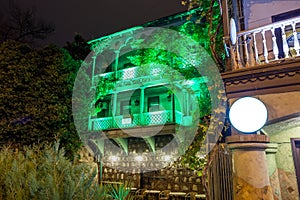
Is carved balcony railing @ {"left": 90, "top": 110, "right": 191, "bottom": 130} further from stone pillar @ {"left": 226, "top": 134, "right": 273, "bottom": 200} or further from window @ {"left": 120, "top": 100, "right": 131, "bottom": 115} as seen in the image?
stone pillar @ {"left": 226, "top": 134, "right": 273, "bottom": 200}

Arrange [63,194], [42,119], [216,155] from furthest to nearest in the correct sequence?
1. [42,119]
2. [216,155]
3. [63,194]

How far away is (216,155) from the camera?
474 centimetres

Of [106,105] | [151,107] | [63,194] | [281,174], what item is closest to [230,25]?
[281,174]

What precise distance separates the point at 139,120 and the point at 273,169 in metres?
8.73

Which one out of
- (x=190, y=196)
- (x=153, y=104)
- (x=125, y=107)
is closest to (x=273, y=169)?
(x=190, y=196)

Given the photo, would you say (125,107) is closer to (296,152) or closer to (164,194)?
(164,194)

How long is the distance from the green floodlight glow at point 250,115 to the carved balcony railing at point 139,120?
8.21m

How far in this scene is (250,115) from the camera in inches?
144

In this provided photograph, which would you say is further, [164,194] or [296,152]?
[164,194]

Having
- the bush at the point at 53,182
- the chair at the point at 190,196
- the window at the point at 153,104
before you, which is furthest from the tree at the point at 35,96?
the bush at the point at 53,182

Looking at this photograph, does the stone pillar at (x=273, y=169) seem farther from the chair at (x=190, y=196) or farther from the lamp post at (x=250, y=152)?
the chair at (x=190, y=196)

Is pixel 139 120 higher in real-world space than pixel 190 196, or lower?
higher

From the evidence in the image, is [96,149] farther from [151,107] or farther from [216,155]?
[216,155]

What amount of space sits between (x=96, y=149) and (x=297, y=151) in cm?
1173
